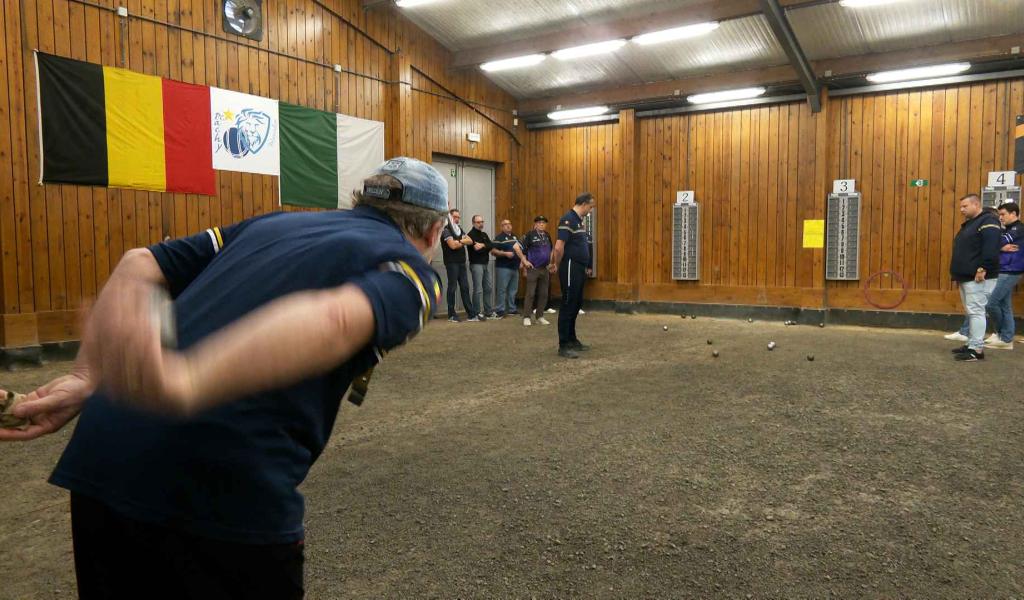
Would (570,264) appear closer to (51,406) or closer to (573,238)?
(573,238)

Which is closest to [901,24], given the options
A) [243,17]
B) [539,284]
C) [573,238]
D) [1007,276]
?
[1007,276]

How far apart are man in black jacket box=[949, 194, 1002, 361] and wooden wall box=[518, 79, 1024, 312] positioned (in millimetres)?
2949

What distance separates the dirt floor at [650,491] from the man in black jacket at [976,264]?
1.08 metres

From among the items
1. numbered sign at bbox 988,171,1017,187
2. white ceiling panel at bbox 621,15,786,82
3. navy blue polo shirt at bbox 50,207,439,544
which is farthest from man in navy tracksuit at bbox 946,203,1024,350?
navy blue polo shirt at bbox 50,207,439,544

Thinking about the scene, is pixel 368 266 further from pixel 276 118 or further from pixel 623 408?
pixel 276 118

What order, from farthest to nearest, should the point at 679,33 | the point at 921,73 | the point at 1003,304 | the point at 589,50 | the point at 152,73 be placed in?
the point at 589,50
the point at 679,33
the point at 921,73
the point at 1003,304
the point at 152,73

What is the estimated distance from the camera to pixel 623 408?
5.11m

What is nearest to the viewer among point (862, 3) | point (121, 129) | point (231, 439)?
point (231, 439)

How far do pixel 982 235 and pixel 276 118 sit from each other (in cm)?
887

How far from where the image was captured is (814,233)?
35.9ft

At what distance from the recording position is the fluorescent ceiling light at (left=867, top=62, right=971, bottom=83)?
958 centimetres

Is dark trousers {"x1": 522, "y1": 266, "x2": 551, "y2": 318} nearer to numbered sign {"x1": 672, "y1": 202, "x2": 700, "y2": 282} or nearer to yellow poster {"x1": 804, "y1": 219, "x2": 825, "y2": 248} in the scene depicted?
numbered sign {"x1": 672, "y1": 202, "x2": 700, "y2": 282}

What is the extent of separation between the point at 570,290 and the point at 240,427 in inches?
256

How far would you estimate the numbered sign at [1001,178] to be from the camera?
946 centimetres
